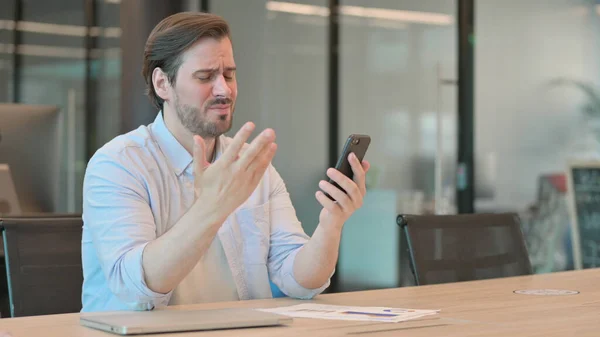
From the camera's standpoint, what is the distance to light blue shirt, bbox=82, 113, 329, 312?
196 centimetres

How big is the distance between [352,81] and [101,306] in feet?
12.1

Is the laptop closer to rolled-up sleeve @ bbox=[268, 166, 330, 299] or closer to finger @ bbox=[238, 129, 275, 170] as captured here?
finger @ bbox=[238, 129, 275, 170]

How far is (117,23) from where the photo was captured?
290 inches

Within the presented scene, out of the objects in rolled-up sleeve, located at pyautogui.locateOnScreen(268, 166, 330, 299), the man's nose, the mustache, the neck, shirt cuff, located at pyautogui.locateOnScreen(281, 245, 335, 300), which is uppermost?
the man's nose

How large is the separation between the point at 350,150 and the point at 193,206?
36 cm

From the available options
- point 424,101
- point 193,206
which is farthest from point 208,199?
point 424,101

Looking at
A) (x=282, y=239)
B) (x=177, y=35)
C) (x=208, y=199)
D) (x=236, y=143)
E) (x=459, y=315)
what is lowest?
(x=459, y=315)

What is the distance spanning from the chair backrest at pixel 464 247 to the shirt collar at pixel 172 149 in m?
0.63

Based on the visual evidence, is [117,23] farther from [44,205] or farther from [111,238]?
[111,238]

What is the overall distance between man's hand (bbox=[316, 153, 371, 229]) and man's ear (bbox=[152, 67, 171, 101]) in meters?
0.53

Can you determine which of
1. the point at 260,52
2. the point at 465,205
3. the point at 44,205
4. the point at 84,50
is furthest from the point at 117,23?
the point at 44,205

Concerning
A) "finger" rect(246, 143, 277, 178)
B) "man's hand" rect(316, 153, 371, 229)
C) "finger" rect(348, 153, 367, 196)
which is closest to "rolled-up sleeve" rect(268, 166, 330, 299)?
"man's hand" rect(316, 153, 371, 229)

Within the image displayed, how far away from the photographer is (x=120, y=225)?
1.99 meters

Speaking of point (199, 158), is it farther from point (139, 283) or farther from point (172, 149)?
point (172, 149)
